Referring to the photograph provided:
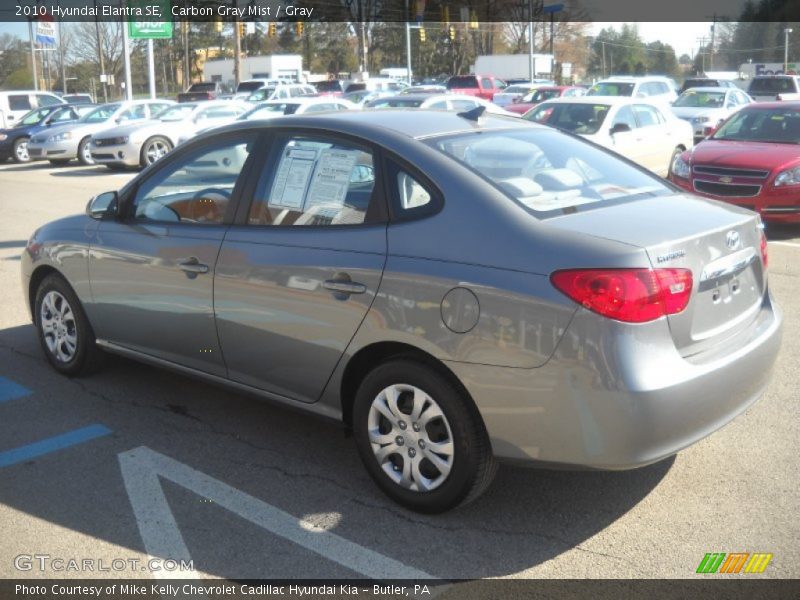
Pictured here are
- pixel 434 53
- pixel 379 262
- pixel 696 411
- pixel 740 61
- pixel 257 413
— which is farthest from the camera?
pixel 740 61

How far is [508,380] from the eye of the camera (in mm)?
3324

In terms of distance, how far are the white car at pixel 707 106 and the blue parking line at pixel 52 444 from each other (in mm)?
17360

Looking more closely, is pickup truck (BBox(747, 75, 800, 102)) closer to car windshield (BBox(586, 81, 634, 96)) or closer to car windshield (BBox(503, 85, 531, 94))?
car windshield (BBox(503, 85, 531, 94))

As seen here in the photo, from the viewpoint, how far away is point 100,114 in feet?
80.6

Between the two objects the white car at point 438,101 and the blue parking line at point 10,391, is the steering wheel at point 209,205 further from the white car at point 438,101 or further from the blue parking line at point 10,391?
the white car at point 438,101

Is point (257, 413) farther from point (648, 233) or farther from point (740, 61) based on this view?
point (740, 61)

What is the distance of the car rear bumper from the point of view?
3164mm

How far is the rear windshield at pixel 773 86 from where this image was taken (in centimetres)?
3147

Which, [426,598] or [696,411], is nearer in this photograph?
[426,598]

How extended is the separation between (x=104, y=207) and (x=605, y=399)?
3.32 metres

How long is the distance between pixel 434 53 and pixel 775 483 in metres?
84.7

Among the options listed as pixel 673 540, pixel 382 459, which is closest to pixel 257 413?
pixel 382 459

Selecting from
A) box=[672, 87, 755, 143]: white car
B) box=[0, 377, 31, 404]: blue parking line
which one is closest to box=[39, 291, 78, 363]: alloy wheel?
box=[0, 377, 31, 404]: blue parking line

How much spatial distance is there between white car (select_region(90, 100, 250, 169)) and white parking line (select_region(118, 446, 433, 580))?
17130 millimetres
